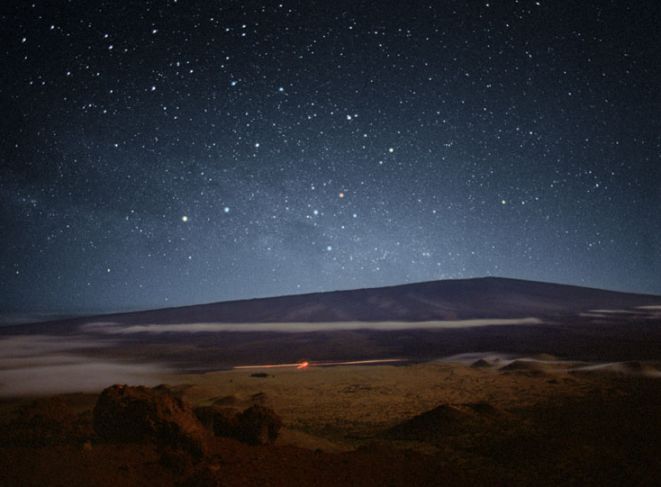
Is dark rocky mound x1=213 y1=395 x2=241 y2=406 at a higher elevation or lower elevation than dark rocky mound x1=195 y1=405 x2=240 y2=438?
lower

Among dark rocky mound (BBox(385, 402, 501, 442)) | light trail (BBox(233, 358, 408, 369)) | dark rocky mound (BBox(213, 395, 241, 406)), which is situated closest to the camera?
dark rocky mound (BBox(385, 402, 501, 442))

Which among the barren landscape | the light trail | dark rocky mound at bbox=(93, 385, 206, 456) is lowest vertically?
the light trail

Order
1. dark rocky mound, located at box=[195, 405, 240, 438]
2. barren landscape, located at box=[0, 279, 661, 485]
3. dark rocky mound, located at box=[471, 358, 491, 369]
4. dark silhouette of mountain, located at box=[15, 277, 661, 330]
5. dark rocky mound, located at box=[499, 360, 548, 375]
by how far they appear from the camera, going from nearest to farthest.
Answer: barren landscape, located at box=[0, 279, 661, 485] < dark rocky mound, located at box=[195, 405, 240, 438] < dark rocky mound, located at box=[499, 360, 548, 375] < dark rocky mound, located at box=[471, 358, 491, 369] < dark silhouette of mountain, located at box=[15, 277, 661, 330]

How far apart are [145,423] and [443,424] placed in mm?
5161

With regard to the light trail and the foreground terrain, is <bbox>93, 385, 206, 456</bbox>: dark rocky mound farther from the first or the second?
the light trail

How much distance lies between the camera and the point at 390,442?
24.8ft

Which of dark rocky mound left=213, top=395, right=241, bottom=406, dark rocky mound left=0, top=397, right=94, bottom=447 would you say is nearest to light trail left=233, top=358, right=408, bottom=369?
dark rocky mound left=213, top=395, right=241, bottom=406

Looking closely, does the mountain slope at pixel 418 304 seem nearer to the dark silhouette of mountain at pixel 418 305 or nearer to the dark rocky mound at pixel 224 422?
the dark silhouette of mountain at pixel 418 305

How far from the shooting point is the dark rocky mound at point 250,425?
6438 millimetres

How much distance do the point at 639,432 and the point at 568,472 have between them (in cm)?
262

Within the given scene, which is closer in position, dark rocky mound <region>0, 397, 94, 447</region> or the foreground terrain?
the foreground terrain

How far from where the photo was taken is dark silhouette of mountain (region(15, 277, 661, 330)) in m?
54.1

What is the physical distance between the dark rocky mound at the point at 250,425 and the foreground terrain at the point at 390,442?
26 cm

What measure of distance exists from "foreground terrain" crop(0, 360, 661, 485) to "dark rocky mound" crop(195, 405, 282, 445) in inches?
10.1
